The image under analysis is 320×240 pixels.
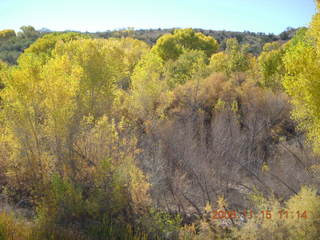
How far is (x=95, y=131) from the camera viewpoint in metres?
13.3

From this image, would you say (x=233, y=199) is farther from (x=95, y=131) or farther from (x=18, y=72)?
(x=18, y=72)

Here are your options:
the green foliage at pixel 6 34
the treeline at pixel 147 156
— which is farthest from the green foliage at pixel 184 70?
the green foliage at pixel 6 34

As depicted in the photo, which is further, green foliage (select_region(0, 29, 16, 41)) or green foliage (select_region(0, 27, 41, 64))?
green foliage (select_region(0, 29, 16, 41))

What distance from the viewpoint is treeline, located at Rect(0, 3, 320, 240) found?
10008mm

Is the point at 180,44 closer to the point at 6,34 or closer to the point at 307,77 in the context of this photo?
the point at 307,77

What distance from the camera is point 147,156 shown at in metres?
14.4

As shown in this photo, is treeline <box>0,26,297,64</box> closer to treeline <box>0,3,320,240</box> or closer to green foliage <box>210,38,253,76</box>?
green foliage <box>210,38,253,76</box>

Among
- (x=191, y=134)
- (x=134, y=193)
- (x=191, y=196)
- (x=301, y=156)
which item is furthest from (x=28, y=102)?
(x=301, y=156)

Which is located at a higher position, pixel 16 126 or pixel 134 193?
pixel 16 126

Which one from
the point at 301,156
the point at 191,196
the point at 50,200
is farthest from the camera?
the point at 301,156

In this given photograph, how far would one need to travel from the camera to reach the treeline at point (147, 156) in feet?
32.8

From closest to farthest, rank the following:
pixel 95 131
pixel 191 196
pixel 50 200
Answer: pixel 50 200, pixel 95 131, pixel 191 196

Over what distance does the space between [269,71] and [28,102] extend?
1894 centimetres

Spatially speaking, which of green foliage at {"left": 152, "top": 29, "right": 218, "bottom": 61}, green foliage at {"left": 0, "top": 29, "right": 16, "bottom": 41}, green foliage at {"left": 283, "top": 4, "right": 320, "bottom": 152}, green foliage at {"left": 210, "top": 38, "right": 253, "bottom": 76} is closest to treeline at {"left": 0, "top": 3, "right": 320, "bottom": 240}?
green foliage at {"left": 283, "top": 4, "right": 320, "bottom": 152}
